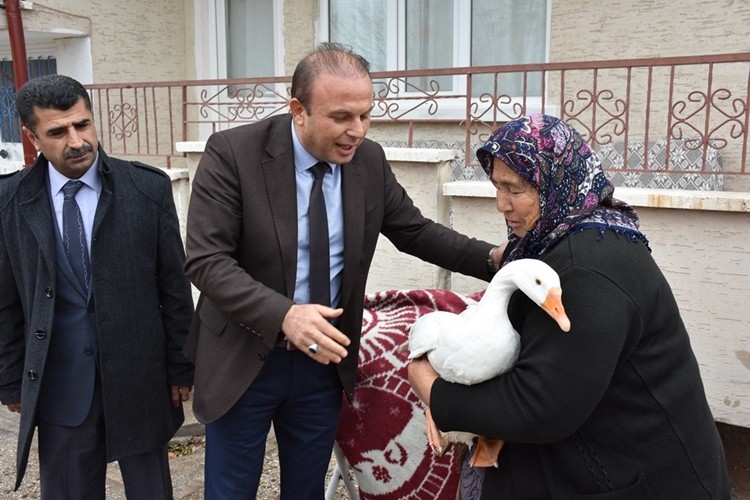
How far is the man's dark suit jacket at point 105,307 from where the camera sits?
8.07ft

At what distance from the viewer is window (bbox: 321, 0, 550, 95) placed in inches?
245

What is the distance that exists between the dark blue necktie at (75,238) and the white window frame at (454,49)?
386 cm

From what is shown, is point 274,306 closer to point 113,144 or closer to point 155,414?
point 155,414

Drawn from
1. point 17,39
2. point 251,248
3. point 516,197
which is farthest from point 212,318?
point 17,39

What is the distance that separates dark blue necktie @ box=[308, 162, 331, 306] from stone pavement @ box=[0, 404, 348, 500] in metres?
1.91

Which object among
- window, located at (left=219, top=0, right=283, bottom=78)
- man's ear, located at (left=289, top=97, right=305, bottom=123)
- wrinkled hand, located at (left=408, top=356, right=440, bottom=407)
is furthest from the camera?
window, located at (left=219, top=0, right=283, bottom=78)

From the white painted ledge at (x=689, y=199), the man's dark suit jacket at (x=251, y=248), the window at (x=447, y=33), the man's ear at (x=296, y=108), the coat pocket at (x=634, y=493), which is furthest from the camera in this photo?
the window at (x=447, y=33)

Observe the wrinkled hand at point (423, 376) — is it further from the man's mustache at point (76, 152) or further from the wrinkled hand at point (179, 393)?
the man's mustache at point (76, 152)

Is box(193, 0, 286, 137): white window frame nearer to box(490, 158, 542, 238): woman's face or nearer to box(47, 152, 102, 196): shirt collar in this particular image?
box(47, 152, 102, 196): shirt collar

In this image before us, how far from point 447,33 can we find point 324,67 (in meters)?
4.90

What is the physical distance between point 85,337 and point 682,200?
2.90 metres

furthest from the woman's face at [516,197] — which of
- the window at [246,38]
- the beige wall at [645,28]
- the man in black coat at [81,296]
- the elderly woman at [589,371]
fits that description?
the window at [246,38]

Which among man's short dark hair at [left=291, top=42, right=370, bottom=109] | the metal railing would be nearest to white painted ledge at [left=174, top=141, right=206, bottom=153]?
the metal railing

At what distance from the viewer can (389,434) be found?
105 inches
